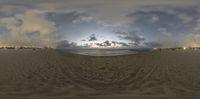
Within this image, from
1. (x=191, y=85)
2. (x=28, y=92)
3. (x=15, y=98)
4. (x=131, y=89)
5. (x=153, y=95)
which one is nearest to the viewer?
(x=15, y=98)

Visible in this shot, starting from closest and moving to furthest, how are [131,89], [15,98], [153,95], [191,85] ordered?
[15,98] → [153,95] → [131,89] → [191,85]

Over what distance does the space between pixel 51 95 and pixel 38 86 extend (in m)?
3.55

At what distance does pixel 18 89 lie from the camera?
17312 millimetres

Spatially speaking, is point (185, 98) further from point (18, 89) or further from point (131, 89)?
point (18, 89)

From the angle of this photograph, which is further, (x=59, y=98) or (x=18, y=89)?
(x=18, y=89)

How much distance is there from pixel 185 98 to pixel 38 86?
340 inches

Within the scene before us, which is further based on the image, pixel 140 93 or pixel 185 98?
pixel 140 93

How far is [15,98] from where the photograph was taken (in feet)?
47.1

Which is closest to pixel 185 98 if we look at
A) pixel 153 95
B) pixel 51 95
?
pixel 153 95

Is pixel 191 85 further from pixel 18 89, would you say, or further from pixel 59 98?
pixel 18 89

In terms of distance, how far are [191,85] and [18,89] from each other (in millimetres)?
10244

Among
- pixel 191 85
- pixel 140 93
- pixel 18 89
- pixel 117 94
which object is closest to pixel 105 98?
pixel 117 94

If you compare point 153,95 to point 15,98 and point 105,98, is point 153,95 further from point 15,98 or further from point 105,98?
point 15,98

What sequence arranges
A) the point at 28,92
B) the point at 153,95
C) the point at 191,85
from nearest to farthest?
the point at 153,95
the point at 28,92
the point at 191,85
